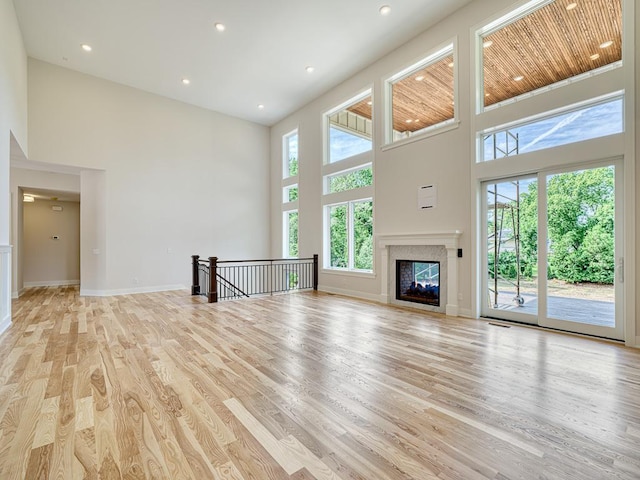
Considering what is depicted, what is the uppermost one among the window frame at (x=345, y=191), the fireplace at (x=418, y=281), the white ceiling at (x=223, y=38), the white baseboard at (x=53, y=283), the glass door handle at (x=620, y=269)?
the white ceiling at (x=223, y=38)

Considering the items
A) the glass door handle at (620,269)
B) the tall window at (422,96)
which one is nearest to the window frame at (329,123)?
the tall window at (422,96)

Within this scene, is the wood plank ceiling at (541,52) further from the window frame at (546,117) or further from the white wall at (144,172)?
the white wall at (144,172)

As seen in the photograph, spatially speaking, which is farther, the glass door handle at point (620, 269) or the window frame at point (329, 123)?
the window frame at point (329, 123)

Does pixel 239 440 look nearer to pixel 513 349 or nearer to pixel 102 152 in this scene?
pixel 513 349

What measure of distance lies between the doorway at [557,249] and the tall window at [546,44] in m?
1.35

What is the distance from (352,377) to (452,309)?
3.15m

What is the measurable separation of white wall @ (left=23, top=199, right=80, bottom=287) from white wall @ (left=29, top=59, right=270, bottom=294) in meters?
2.78

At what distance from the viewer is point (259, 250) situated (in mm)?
9969

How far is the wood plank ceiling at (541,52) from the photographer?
3957mm

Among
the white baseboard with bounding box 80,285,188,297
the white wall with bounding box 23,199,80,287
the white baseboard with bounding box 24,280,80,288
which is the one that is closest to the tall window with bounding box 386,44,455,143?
the white baseboard with bounding box 80,285,188,297

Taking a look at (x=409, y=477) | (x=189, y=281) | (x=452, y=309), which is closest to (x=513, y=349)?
(x=452, y=309)

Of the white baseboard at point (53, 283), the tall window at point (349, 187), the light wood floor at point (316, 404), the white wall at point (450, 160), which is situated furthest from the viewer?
the white baseboard at point (53, 283)

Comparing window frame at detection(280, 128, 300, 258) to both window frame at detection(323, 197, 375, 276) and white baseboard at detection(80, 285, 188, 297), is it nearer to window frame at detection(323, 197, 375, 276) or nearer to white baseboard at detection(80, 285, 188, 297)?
window frame at detection(323, 197, 375, 276)

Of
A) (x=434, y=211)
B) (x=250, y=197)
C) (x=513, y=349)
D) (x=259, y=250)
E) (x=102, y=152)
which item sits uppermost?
(x=102, y=152)
